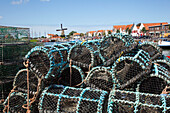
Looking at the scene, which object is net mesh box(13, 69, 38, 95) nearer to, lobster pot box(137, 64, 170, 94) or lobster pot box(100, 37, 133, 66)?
lobster pot box(100, 37, 133, 66)

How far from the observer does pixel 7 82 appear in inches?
132

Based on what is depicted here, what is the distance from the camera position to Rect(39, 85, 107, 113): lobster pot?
2.26 meters

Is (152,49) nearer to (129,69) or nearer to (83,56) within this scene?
(129,69)

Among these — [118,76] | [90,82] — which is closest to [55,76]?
[90,82]

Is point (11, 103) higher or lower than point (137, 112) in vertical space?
lower

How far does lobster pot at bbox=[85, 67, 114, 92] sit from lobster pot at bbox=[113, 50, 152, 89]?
16 cm

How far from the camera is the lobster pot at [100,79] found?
2.72 meters

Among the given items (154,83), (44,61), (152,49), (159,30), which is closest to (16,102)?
(44,61)

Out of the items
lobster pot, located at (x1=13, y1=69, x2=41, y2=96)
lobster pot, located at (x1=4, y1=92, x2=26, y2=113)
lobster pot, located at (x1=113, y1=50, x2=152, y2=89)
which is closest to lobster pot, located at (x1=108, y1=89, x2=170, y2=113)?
lobster pot, located at (x1=113, y1=50, x2=152, y2=89)

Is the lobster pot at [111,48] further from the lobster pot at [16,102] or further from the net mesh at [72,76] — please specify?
the lobster pot at [16,102]

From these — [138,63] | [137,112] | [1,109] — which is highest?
[138,63]

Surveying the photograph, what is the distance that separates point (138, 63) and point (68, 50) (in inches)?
56.3

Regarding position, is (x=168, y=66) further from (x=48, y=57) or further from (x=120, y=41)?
(x=48, y=57)

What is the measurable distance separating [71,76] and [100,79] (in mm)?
597
